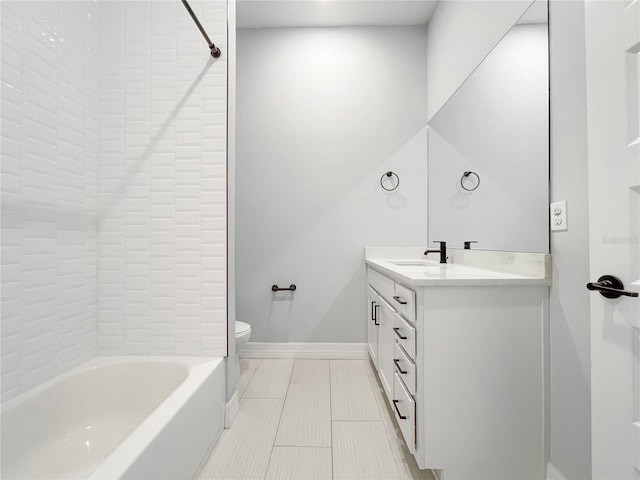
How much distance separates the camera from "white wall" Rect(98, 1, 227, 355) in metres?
1.63

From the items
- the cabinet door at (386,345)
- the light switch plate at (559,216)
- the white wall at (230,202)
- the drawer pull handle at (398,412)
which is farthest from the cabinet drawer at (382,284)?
the white wall at (230,202)

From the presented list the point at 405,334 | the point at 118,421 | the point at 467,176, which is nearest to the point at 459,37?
the point at 467,176

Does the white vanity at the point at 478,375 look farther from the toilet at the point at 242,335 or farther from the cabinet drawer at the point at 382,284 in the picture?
the toilet at the point at 242,335

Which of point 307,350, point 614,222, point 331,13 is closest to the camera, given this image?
point 614,222

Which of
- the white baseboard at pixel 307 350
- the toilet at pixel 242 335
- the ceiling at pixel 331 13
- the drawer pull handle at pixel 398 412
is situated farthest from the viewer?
the white baseboard at pixel 307 350

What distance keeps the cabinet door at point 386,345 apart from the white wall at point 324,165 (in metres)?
0.66

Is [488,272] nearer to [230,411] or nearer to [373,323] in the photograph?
[373,323]

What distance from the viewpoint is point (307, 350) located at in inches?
105

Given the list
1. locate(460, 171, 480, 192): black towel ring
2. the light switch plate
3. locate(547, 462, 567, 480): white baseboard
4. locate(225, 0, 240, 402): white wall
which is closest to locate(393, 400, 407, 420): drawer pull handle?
locate(547, 462, 567, 480): white baseboard

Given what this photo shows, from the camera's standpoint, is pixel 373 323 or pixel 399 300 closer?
pixel 399 300

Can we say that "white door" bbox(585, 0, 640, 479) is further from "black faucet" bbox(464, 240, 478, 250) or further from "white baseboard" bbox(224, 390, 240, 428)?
"white baseboard" bbox(224, 390, 240, 428)

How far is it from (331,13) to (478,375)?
2.78 metres

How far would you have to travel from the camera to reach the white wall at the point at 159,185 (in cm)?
163

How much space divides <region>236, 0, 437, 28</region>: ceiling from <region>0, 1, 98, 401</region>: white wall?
4.29 feet
